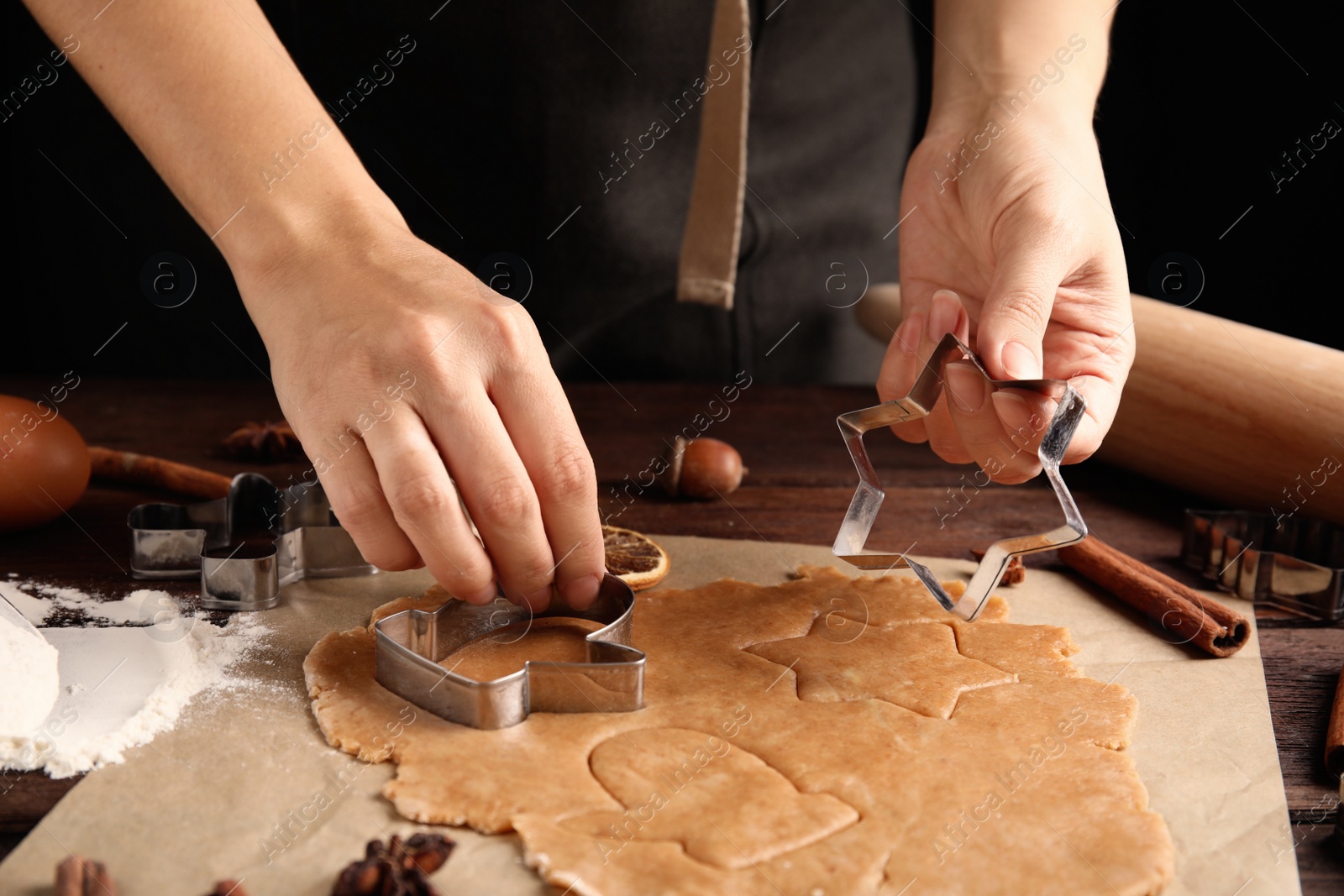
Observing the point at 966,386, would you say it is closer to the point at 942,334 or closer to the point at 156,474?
the point at 942,334

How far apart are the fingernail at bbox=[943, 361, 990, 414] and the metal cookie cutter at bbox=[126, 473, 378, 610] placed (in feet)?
2.74

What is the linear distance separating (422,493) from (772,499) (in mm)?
908

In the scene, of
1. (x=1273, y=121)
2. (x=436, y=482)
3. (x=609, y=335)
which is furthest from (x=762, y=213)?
(x=436, y=482)

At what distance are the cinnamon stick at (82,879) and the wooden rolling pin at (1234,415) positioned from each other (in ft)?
5.57

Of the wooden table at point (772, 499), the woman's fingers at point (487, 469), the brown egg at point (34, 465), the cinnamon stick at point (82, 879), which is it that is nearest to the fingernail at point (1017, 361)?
the wooden table at point (772, 499)

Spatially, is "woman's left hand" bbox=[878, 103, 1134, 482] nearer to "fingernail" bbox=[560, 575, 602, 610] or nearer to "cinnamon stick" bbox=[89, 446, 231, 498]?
"fingernail" bbox=[560, 575, 602, 610]

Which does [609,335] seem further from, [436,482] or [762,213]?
[436,482]

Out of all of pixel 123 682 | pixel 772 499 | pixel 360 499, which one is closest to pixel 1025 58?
pixel 772 499

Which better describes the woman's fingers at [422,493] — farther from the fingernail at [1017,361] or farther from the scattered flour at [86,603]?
the fingernail at [1017,361]

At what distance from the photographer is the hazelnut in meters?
1.85

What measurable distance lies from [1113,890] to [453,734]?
65 cm

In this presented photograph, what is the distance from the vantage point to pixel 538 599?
1263 millimetres

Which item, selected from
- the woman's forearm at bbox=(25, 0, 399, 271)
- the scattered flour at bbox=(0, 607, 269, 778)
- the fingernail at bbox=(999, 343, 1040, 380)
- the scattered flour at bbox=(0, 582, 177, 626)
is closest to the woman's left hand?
the fingernail at bbox=(999, 343, 1040, 380)

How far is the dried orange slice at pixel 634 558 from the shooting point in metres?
1.48
